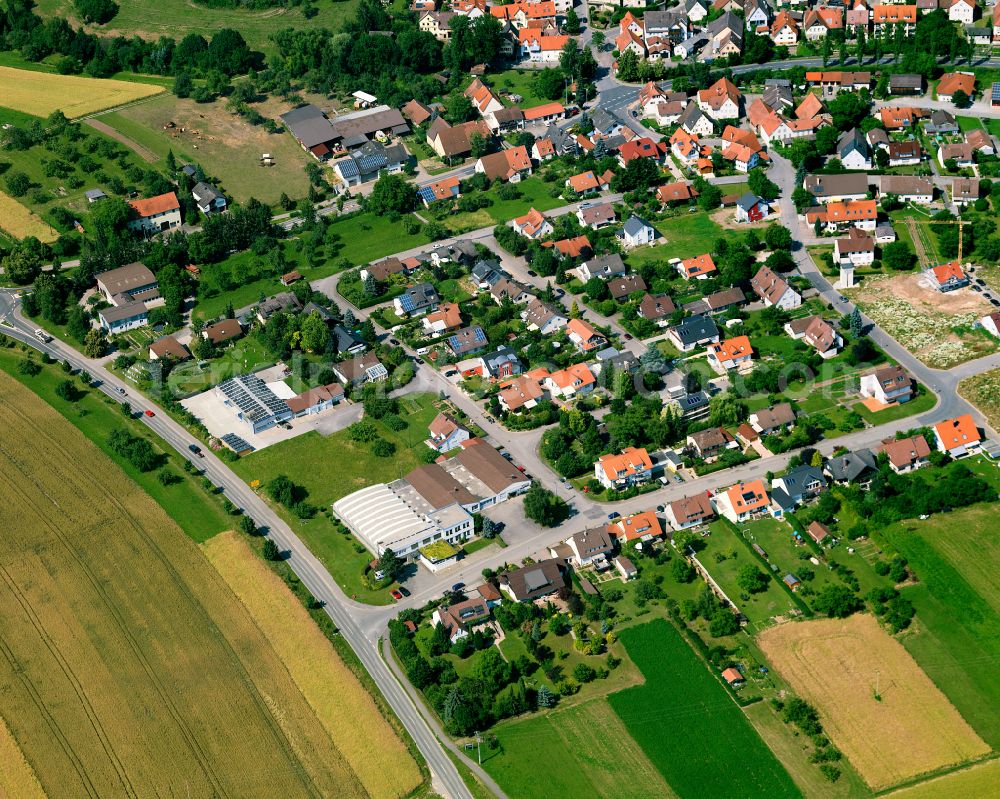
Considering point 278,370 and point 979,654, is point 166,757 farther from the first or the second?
point 979,654

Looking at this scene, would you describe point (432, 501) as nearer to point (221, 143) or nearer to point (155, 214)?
point (155, 214)

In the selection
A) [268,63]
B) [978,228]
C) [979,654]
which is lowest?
[979,654]

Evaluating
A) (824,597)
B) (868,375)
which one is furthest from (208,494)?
(868,375)

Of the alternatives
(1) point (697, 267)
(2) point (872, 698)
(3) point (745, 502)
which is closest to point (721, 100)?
(1) point (697, 267)

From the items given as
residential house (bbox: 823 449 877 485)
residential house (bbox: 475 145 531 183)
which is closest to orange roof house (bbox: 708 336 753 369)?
residential house (bbox: 823 449 877 485)

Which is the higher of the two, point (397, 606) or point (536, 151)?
point (536, 151)

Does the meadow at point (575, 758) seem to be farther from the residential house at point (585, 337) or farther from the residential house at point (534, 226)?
the residential house at point (534, 226)

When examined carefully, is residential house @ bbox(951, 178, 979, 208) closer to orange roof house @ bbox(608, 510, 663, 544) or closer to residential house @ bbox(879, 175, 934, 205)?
residential house @ bbox(879, 175, 934, 205)
